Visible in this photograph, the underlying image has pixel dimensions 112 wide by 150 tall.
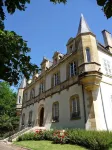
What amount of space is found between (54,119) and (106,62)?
8.77m

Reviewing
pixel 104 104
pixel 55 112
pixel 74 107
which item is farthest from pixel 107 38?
pixel 55 112

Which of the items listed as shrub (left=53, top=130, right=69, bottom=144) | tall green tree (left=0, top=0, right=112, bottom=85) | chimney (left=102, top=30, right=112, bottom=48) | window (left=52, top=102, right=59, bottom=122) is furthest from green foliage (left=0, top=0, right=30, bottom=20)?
chimney (left=102, top=30, right=112, bottom=48)

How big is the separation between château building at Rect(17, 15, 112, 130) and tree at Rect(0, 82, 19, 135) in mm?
13779

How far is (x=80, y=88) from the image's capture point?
14766 mm

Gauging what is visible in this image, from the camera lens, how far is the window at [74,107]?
14522 millimetres

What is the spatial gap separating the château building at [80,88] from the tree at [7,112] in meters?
13.8

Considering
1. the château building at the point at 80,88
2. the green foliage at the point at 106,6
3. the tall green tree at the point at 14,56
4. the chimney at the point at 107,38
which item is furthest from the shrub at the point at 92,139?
the chimney at the point at 107,38

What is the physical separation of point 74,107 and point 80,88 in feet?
6.69

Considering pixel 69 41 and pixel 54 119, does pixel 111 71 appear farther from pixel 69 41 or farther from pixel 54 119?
pixel 54 119

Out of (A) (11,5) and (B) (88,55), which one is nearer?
(A) (11,5)

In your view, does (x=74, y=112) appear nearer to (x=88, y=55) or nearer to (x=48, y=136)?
(x=48, y=136)

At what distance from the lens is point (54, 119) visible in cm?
1769

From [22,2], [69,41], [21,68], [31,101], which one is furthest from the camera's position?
[31,101]

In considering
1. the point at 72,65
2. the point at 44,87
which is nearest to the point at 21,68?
the point at 72,65
